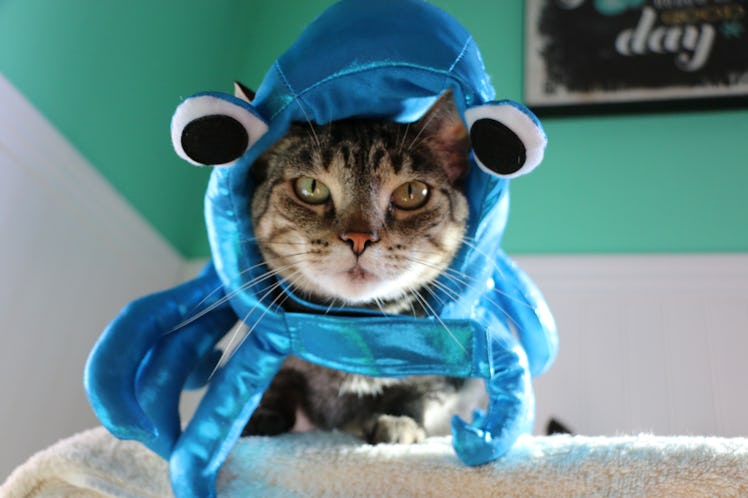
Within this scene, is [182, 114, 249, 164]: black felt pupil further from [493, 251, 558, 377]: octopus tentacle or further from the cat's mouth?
[493, 251, 558, 377]: octopus tentacle

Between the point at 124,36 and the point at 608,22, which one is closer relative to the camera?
the point at 124,36

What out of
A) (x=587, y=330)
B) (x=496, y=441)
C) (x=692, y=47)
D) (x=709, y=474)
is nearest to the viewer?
(x=709, y=474)

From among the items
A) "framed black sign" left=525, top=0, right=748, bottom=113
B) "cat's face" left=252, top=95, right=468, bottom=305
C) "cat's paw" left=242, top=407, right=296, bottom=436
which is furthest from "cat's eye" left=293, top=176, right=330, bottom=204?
"framed black sign" left=525, top=0, right=748, bottom=113

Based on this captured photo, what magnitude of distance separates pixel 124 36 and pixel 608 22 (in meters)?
1.17

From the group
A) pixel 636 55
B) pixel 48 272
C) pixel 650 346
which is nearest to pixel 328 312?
pixel 48 272

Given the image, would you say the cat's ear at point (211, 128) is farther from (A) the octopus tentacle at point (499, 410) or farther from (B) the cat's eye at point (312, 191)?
(A) the octopus tentacle at point (499, 410)

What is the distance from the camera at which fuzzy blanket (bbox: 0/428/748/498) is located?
0.68 m

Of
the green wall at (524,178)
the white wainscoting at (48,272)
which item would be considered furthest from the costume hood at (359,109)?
the green wall at (524,178)

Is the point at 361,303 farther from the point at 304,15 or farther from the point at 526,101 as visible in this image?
the point at 304,15

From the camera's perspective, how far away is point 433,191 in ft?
3.27

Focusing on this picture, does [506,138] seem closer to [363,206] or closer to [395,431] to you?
[363,206]

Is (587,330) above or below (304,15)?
below

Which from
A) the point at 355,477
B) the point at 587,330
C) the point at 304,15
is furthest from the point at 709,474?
the point at 304,15

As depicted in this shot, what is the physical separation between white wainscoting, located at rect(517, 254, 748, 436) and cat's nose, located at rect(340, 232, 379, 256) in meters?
0.78
